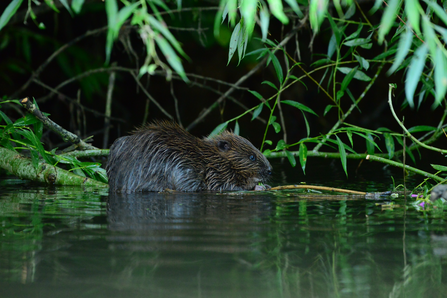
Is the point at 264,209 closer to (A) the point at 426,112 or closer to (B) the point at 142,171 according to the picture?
(B) the point at 142,171

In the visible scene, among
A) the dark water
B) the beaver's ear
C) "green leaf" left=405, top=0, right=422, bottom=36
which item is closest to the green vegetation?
"green leaf" left=405, top=0, right=422, bottom=36

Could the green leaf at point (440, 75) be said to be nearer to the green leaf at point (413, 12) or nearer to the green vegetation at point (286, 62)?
the green vegetation at point (286, 62)

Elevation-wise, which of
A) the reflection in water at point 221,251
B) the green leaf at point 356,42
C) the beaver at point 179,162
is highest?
the green leaf at point 356,42

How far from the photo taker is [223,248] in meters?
2.05

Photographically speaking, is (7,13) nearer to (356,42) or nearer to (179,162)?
(179,162)

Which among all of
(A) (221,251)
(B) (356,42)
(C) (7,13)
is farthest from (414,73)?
(B) (356,42)

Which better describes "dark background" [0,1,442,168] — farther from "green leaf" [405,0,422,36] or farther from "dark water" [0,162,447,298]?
"green leaf" [405,0,422,36]

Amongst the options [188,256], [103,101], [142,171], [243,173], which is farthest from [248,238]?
[103,101]

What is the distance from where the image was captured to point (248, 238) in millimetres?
2203

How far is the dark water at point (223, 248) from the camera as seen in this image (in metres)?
1.69

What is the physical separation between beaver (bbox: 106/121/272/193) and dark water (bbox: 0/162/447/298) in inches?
22.3

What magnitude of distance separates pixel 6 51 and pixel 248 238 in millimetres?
7188

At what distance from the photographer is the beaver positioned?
12.1ft

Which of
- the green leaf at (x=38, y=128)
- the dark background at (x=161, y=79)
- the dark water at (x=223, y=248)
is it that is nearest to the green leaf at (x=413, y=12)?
the dark water at (x=223, y=248)
